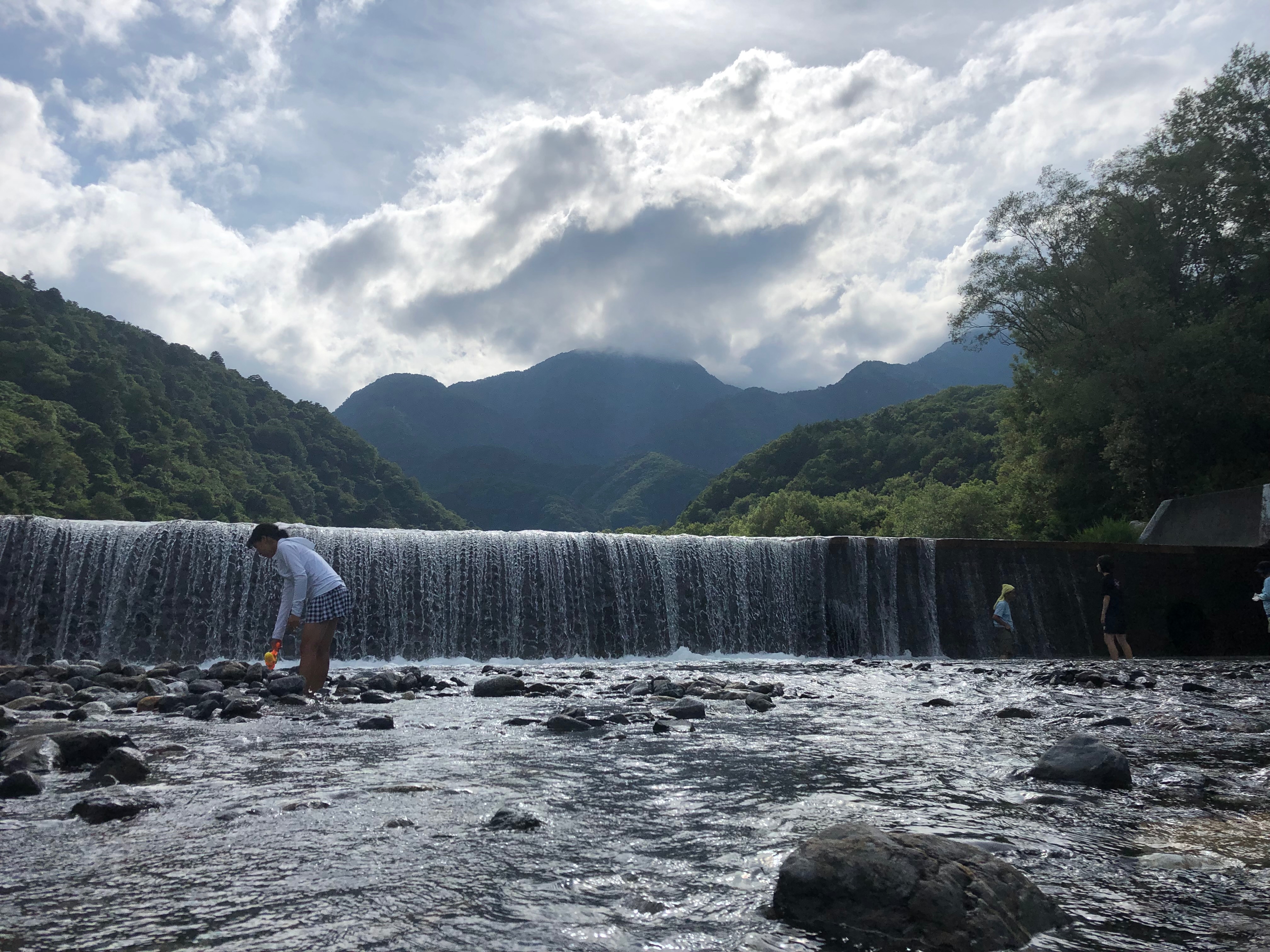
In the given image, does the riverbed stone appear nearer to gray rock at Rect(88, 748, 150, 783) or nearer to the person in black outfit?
gray rock at Rect(88, 748, 150, 783)

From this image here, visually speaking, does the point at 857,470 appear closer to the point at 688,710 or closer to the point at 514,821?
the point at 688,710

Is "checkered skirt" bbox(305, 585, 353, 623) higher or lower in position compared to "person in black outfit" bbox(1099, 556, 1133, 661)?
higher

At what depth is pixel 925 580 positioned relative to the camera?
65.2 feet

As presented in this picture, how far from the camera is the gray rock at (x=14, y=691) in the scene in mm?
9039

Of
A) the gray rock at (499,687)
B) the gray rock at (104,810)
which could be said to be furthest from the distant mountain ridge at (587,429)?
the gray rock at (104,810)

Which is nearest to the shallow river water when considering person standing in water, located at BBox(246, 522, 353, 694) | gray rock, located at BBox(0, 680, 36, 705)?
person standing in water, located at BBox(246, 522, 353, 694)

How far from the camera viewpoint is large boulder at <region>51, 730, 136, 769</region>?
5715 mm

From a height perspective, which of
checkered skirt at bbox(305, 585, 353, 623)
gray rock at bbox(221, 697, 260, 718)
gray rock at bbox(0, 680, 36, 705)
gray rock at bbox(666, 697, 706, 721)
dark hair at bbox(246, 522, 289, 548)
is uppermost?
dark hair at bbox(246, 522, 289, 548)

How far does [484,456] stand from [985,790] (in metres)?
136

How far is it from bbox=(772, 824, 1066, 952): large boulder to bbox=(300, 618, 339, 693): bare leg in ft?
23.0

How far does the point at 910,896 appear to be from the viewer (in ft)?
9.57

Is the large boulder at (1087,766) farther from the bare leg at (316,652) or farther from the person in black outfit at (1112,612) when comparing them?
the person in black outfit at (1112,612)

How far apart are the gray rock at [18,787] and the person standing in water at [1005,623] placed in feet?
50.8

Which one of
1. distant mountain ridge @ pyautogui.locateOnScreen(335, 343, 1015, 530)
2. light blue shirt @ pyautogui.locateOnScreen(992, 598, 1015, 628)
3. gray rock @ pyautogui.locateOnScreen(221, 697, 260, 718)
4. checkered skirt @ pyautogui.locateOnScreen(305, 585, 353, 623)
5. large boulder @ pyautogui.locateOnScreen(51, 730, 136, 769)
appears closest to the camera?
large boulder @ pyautogui.locateOnScreen(51, 730, 136, 769)
